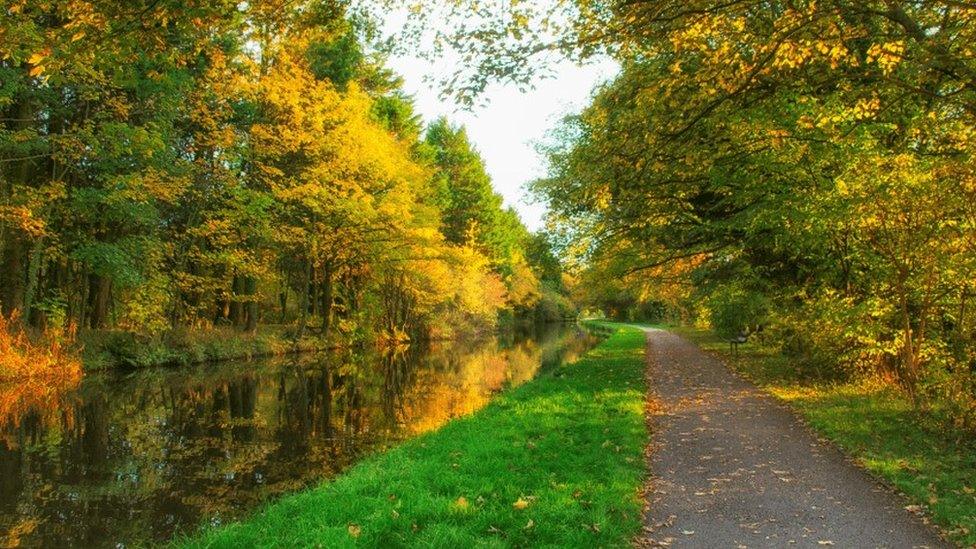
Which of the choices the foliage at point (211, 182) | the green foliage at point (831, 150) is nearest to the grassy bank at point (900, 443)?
the green foliage at point (831, 150)

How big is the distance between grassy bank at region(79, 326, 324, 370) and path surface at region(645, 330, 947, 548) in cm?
1735

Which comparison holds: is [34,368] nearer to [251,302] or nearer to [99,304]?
[99,304]

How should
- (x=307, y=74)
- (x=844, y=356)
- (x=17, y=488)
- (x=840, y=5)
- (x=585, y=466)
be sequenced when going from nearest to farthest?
(x=840, y=5), (x=585, y=466), (x=17, y=488), (x=844, y=356), (x=307, y=74)

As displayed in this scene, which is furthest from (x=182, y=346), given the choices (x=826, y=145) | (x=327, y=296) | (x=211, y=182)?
(x=826, y=145)

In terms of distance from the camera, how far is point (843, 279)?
12.3m

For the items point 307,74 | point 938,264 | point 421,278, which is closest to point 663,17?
point 938,264

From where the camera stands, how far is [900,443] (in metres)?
7.72

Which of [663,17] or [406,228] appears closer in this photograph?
[663,17]

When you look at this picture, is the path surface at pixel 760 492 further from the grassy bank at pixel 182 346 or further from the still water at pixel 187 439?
the grassy bank at pixel 182 346

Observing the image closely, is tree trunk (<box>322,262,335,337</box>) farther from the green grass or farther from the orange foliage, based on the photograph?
the green grass

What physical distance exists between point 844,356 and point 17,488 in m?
13.1

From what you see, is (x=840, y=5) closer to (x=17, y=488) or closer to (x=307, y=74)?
(x=17, y=488)

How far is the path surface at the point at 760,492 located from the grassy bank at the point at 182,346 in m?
17.3

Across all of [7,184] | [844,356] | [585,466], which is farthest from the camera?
[7,184]
